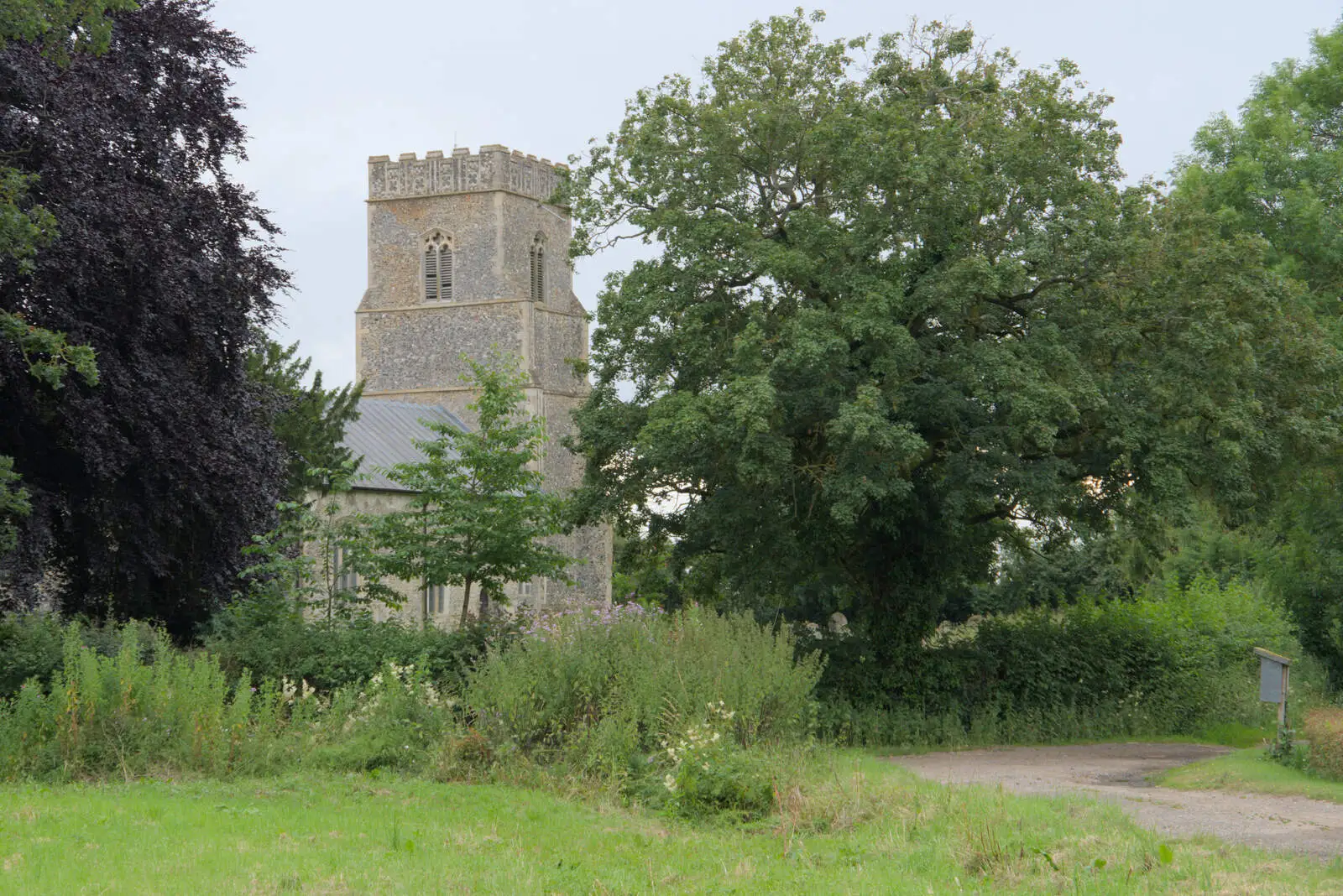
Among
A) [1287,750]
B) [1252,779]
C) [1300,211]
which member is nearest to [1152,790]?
[1252,779]

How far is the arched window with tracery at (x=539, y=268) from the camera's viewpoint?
59562mm

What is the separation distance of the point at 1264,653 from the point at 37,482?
52.1ft

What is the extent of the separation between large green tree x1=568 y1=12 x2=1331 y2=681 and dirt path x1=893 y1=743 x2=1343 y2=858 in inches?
128

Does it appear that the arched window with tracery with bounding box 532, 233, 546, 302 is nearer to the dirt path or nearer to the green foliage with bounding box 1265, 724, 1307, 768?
the dirt path

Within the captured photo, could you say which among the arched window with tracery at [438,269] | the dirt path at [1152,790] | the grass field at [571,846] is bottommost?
the dirt path at [1152,790]

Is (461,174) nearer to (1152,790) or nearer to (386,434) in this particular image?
(386,434)

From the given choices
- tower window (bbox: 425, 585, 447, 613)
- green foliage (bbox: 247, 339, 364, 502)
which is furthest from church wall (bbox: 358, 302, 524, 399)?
green foliage (bbox: 247, 339, 364, 502)

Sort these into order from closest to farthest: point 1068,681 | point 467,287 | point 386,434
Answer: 1. point 1068,681
2. point 386,434
3. point 467,287

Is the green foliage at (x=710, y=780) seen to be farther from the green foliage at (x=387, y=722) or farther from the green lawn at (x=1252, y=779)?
the green lawn at (x=1252, y=779)

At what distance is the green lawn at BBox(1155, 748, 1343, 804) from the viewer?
1442 centimetres

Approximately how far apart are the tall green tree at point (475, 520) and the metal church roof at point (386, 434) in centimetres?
2165

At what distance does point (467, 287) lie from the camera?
58.6m

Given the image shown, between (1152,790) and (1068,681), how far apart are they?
7977 millimetres

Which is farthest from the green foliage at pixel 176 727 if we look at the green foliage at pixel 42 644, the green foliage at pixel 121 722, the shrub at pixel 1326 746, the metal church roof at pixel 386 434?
the metal church roof at pixel 386 434
